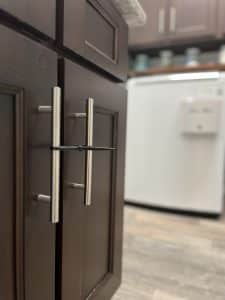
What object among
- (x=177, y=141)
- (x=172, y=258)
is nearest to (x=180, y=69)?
(x=177, y=141)

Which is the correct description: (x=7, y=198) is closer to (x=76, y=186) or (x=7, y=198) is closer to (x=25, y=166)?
(x=25, y=166)

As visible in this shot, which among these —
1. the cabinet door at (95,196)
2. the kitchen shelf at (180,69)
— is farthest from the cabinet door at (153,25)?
the cabinet door at (95,196)

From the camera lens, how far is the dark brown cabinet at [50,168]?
40 cm

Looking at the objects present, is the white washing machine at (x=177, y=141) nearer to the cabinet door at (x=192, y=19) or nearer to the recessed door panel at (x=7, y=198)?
the cabinet door at (x=192, y=19)

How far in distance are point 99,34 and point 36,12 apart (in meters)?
0.25

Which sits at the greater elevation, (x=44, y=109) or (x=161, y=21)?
(x=161, y=21)

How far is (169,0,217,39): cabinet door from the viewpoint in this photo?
6.61 ft

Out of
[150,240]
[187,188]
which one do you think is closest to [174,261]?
[150,240]

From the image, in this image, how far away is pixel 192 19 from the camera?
6.78ft

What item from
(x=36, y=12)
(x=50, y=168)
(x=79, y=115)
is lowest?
(x=50, y=168)

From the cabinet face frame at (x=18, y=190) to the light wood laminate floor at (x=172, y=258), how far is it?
658 mm

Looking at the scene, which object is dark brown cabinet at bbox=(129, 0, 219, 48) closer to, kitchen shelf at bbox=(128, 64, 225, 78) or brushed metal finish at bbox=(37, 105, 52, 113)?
kitchen shelf at bbox=(128, 64, 225, 78)

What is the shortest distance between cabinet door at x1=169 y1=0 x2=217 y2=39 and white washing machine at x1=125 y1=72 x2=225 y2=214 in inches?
16.8

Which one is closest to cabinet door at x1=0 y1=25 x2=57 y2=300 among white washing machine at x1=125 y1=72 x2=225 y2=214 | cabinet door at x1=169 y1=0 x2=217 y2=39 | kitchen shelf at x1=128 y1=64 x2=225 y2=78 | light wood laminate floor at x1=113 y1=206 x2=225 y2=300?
light wood laminate floor at x1=113 y1=206 x2=225 y2=300
